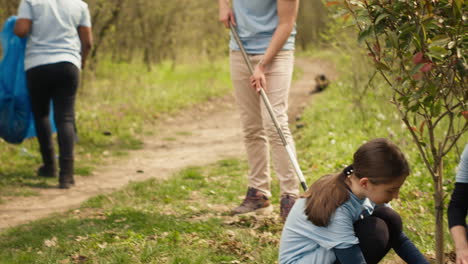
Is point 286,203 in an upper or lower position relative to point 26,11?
lower

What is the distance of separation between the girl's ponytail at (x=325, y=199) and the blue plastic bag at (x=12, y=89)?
4310 mm

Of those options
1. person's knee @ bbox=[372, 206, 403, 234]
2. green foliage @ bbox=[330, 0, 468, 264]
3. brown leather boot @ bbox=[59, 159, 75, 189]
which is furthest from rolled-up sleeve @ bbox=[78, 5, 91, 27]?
person's knee @ bbox=[372, 206, 403, 234]

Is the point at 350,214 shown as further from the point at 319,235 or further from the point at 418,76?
the point at 418,76

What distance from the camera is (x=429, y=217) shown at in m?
4.77

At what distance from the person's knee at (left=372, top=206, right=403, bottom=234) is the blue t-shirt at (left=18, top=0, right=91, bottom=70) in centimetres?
378

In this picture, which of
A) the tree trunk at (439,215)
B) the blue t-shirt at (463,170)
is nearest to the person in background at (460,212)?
the blue t-shirt at (463,170)

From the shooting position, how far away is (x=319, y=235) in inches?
109

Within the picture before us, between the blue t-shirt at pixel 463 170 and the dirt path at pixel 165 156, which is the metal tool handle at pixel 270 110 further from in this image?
the dirt path at pixel 165 156

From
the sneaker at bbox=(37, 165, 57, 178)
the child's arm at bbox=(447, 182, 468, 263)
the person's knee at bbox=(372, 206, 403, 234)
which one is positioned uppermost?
the child's arm at bbox=(447, 182, 468, 263)

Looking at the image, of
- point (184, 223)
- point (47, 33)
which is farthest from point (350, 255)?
point (47, 33)

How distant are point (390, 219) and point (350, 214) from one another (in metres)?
0.32

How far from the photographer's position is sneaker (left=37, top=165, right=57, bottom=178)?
20.8ft

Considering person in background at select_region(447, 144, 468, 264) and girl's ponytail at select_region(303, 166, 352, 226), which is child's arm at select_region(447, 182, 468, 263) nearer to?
person in background at select_region(447, 144, 468, 264)

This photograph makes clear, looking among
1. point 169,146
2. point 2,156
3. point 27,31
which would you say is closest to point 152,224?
point 27,31
